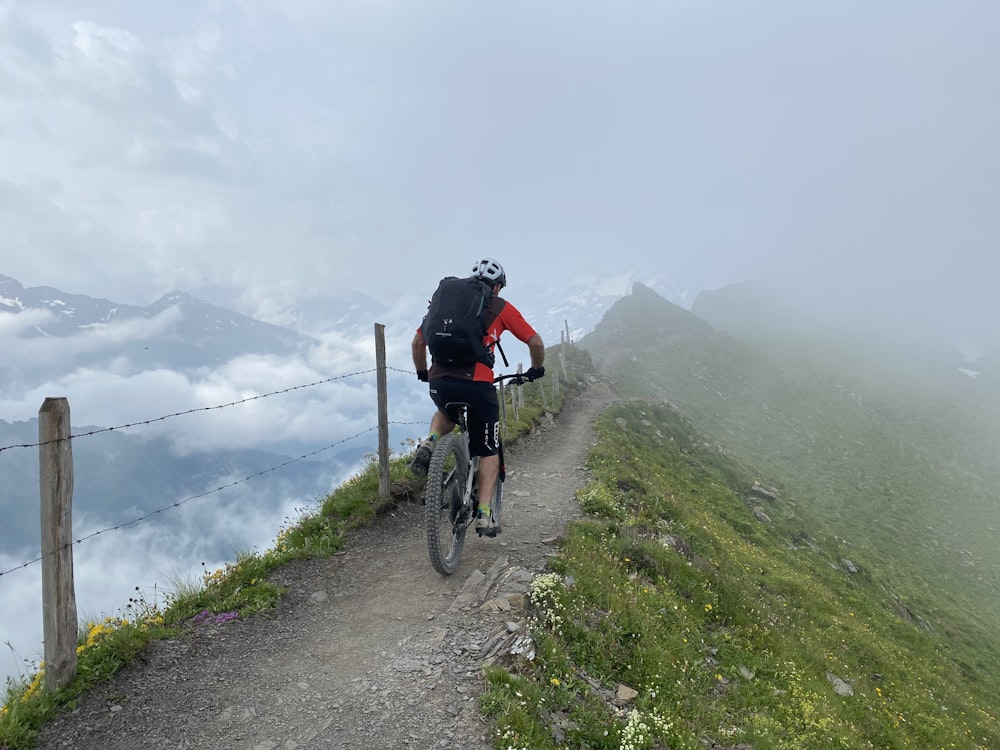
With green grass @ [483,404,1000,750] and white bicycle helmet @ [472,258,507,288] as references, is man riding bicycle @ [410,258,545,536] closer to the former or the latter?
white bicycle helmet @ [472,258,507,288]

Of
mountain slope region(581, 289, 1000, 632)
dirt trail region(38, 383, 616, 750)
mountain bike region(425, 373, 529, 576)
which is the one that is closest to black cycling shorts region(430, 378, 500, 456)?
mountain bike region(425, 373, 529, 576)

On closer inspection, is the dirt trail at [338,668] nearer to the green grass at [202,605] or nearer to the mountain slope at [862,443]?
the green grass at [202,605]

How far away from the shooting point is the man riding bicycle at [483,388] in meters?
7.44

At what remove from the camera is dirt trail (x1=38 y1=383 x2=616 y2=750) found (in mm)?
5207

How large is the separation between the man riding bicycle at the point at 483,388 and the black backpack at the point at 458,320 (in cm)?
16

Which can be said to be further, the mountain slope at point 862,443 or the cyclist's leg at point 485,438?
the mountain slope at point 862,443

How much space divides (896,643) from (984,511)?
39350 mm

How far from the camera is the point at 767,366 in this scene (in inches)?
3142

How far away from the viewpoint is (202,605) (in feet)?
24.9

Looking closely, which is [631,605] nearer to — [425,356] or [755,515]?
[425,356]

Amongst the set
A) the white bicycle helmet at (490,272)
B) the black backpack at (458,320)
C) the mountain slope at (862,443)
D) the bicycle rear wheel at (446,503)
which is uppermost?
the white bicycle helmet at (490,272)

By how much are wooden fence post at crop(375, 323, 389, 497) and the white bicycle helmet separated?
4329mm

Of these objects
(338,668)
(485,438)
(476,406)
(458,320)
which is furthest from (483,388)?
(338,668)

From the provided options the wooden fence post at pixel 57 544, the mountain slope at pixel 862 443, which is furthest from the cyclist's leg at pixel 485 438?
the mountain slope at pixel 862 443
